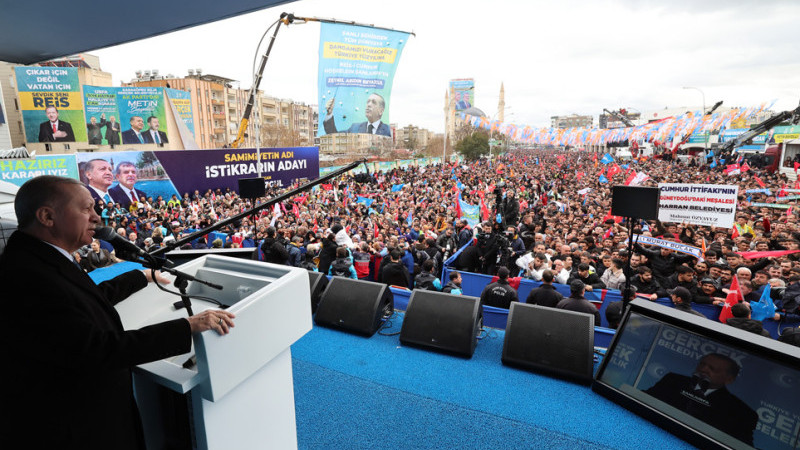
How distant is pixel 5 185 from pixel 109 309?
24.8 feet

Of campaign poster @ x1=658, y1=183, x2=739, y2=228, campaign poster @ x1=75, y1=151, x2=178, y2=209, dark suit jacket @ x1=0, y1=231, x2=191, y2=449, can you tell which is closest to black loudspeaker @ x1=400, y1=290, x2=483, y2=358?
dark suit jacket @ x1=0, y1=231, x2=191, y2=449

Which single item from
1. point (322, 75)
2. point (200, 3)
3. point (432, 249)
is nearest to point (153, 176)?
point (322, 75)

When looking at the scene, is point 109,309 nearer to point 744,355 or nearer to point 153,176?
point 744,355

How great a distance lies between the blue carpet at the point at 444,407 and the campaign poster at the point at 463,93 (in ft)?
285

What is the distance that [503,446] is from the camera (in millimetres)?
2697

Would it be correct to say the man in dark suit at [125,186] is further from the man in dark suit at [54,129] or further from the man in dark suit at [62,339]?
the man in dark suit at [62,339]

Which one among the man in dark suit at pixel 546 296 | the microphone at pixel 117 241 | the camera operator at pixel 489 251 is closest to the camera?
the microphone at pixel 117 241

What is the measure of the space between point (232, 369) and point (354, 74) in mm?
11411

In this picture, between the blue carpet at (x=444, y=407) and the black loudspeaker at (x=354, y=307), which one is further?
the black loudspeaker at (x=354, y=307)

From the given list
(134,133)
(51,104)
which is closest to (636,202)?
(134,133)

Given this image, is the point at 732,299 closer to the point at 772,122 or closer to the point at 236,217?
the point at 236,217

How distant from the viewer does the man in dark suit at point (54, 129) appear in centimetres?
2719

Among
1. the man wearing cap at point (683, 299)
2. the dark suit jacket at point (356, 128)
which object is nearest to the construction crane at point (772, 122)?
the dark suit jacket at point (356, 128)

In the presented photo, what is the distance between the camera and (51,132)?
27.7 m
